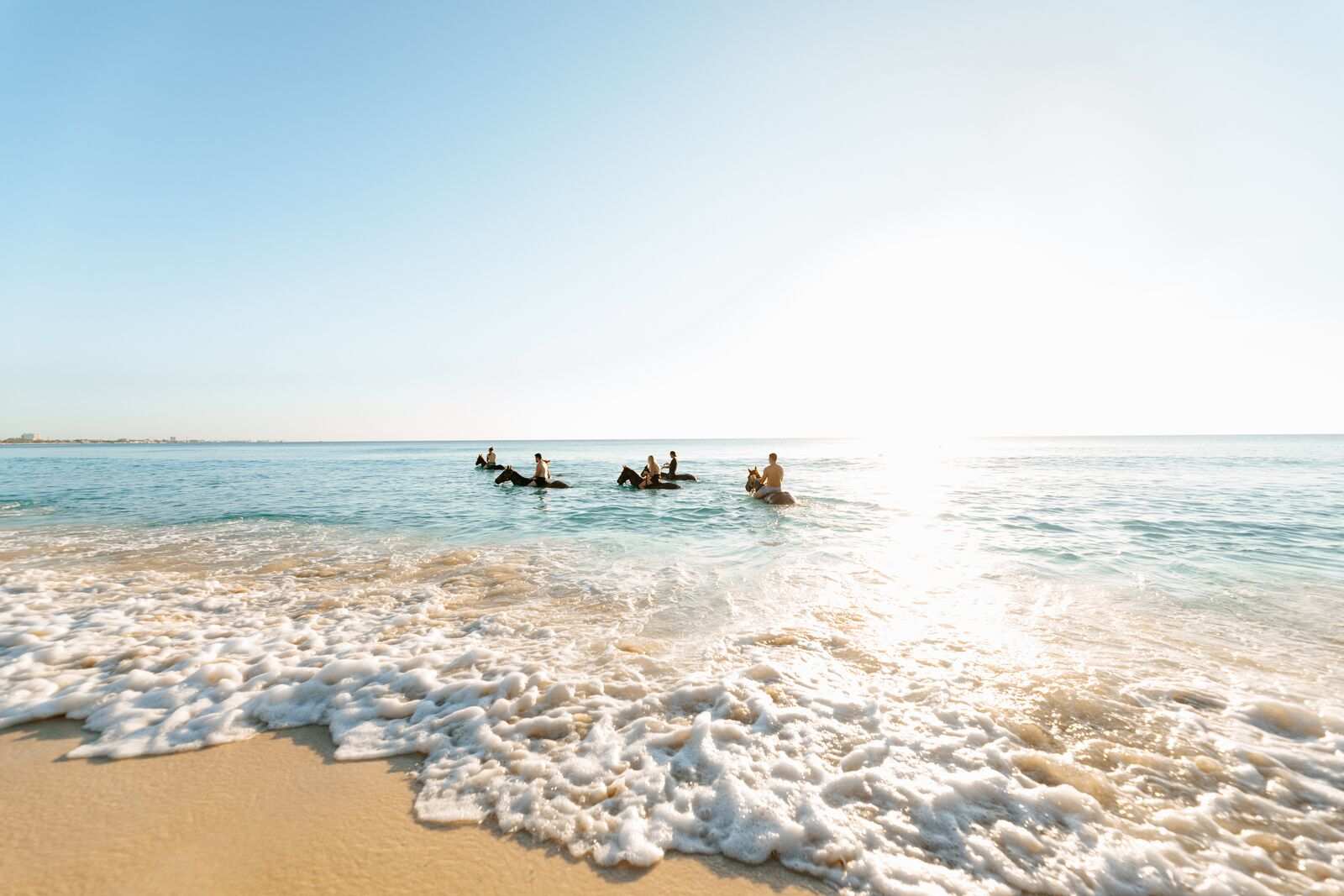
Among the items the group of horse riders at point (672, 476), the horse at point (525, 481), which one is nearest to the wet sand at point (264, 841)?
the group of horse riders at point (672, 476)

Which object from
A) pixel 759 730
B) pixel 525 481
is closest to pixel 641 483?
pixel 525 481

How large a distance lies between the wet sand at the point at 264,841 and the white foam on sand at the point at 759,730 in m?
0.16

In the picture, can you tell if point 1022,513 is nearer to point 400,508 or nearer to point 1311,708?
point 1311,708

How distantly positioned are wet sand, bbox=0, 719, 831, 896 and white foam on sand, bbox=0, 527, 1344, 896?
16cm

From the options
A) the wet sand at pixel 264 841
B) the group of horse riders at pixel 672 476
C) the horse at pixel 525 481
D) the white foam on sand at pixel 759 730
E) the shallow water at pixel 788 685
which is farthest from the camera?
the horse at pixel 525 481

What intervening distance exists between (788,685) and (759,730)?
932mm

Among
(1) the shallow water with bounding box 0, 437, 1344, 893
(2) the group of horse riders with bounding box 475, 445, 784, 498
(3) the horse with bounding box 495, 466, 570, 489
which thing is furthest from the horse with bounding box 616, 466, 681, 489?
(1) the shallow water with bounding box 0, 437, 1344, 893

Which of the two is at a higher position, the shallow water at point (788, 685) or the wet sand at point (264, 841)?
the wet sand at point (264, 841)

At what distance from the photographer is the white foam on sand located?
10.3ft

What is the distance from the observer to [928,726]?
4.43 m

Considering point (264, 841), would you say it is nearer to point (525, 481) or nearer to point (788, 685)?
point (788, 685)

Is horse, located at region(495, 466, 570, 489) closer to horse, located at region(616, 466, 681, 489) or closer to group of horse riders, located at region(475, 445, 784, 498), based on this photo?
group of horse riders, located at region(475, 445, 784, 498)

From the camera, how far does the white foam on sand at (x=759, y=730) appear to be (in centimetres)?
315

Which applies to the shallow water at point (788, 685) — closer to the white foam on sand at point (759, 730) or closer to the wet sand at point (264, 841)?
the white foam on sand at point (759, 730)
